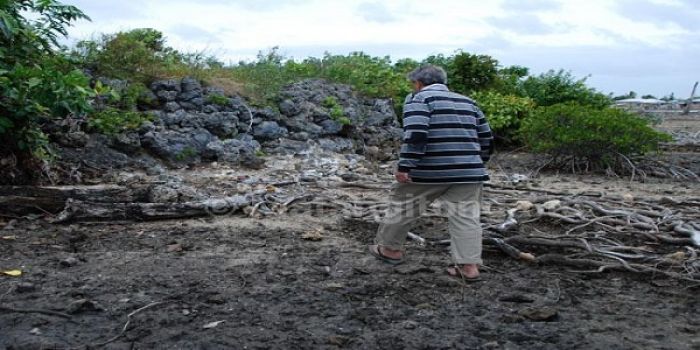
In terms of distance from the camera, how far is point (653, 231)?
5.85 metres

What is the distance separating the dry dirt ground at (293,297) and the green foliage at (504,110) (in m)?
7.47

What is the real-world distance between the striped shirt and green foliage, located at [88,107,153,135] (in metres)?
5.98

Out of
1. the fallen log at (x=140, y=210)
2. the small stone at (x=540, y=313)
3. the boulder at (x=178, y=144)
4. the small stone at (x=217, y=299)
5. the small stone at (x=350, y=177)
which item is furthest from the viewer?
the boulder at (x=178, y=144)

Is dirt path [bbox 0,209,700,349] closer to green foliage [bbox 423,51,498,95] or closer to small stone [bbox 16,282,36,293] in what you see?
small stone [bbox 16,282,36,293]

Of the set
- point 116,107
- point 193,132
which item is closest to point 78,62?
point 116,107

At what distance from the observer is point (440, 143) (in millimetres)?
4742

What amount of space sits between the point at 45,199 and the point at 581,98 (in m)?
11.5

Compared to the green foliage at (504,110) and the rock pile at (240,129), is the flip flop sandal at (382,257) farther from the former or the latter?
the green foliage at (504,110)

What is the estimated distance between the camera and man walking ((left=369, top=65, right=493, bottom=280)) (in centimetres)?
471

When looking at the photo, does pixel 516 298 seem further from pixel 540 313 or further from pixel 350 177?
pixel 350 177

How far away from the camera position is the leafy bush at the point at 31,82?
592cm

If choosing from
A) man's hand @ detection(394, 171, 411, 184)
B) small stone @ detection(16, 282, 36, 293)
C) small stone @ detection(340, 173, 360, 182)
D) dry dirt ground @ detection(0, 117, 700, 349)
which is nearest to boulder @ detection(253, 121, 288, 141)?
small stone @ detection(340, 173, 360, 182)

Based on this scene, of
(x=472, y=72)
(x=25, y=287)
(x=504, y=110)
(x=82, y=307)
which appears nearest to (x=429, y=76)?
(x=82, y=307)

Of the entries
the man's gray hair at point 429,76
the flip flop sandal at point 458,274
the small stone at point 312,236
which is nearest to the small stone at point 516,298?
the flip flop sandal at point 458,274
